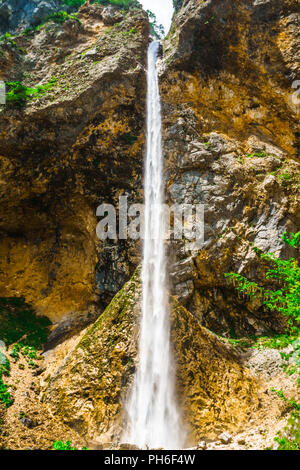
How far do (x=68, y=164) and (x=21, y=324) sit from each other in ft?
21.6

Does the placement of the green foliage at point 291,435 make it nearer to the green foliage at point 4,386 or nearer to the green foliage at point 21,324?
the green foliage at point 4,386

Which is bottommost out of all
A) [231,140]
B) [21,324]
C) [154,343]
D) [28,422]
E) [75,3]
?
[28,422]

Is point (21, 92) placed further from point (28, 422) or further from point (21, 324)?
point (28, 422)

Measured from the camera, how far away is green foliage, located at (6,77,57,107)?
11.6 m

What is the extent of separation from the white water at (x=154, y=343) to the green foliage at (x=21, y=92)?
445cm

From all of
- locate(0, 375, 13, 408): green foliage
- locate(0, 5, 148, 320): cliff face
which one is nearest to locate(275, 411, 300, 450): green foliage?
locate(0, 375, 13, 408): green foliage

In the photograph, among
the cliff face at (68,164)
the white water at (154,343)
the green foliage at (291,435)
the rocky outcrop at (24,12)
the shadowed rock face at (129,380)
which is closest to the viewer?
the green foliage at (291,435)

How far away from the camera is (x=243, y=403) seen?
25.3ft

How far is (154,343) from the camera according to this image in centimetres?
851

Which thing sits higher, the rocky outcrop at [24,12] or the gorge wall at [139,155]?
the rocky outcrop at [24,12]

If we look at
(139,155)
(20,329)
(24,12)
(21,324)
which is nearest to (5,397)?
(20,329)

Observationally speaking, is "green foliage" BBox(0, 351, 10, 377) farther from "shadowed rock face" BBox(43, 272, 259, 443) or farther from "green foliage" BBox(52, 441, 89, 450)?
"green foliage" BBox(52, 441, 89, 450)

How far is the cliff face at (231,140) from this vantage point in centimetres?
1073
